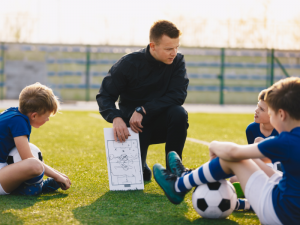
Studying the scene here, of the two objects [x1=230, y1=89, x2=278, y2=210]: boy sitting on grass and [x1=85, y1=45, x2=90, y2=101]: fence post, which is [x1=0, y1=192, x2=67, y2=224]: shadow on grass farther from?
[x1=85, y1=45, x2=90, y2=101]: fence post

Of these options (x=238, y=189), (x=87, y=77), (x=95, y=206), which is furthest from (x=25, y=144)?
(x=87, y=77)

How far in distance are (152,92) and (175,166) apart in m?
1.14

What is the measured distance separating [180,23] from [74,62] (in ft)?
21.6

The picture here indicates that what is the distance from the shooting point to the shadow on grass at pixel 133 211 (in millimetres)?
2170

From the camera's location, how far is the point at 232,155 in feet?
6.47

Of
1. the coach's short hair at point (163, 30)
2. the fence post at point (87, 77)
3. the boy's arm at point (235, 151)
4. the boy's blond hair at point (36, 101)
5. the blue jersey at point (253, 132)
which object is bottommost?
the fence post at point (87, 77)

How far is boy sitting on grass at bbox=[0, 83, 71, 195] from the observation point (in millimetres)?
2557

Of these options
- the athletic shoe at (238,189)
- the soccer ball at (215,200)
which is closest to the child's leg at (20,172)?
the soccer ball at (215,200)

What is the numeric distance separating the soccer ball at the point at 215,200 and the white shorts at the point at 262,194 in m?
0.21

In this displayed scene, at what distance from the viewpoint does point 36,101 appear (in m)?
2.66

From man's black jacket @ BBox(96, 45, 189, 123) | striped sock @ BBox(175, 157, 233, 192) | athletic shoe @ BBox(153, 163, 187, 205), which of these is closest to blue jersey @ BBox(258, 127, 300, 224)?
striped sock @ BBox(175, 157, 233, 192)

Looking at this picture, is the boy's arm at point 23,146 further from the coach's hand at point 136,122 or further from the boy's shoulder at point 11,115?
the coach's hand at point 136,122

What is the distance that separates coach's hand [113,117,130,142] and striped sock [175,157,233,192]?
0.89m

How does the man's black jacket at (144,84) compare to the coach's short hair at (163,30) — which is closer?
the coach's short hair at (163,30)
